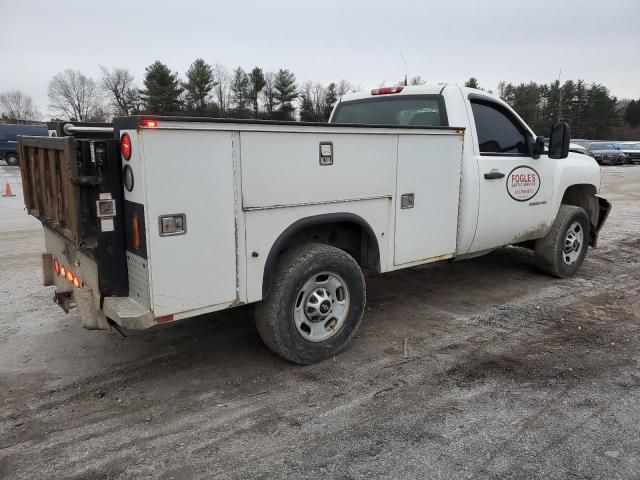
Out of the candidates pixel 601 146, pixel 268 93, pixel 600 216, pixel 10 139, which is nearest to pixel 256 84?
pixel 268 93

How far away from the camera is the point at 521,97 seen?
66.7 metres

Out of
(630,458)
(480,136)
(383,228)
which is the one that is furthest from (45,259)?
(630,458)

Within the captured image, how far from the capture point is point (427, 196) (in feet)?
15.5

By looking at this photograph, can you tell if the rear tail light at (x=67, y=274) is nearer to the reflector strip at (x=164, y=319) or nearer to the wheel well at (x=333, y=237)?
the reflector strip at (x=164, y=319)

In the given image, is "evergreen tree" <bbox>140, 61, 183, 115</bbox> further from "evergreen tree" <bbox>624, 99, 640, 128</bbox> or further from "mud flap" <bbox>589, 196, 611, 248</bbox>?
"evergreen tree" <bbox>624, 99, 640, 128</bbox>

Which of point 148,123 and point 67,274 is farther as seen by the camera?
point 67,274

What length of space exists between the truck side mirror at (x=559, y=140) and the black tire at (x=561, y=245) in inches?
38.0

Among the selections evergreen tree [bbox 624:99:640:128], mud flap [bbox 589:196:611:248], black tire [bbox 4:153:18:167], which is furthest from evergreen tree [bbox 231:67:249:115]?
evergreen tree [bbox 624:99:640:128]

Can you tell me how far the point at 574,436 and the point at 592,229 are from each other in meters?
4.70

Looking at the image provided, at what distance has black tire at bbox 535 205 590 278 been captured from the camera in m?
6.32

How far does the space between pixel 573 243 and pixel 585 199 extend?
0.82 metres

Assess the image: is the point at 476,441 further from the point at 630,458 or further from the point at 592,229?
the point at 592,229

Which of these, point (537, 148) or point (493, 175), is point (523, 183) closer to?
point (537, 148)

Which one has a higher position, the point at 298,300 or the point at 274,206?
the point at 274,206
